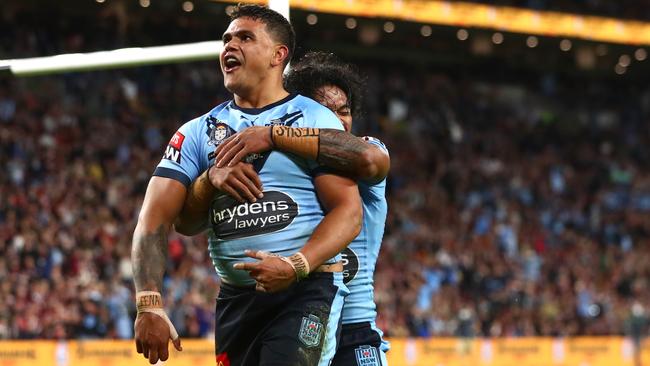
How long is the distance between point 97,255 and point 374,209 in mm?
11610

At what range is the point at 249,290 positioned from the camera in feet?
12.8

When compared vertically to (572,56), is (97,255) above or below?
below

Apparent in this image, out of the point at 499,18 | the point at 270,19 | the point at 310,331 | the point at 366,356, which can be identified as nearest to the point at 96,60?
the point at 270,19

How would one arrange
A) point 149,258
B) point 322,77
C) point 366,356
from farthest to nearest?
1. point 322,77
2. point 366,356
3. point 149,258

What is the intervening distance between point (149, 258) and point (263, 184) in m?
0.47

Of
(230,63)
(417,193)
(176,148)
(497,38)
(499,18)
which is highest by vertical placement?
(497,38)

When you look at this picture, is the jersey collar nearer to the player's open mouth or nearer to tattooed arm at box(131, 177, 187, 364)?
the player's open mouth

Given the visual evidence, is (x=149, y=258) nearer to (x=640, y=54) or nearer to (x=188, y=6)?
(x=188, y=6)

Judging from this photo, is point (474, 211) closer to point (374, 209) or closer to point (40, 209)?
point (40, 209)

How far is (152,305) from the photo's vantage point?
12.4 ft

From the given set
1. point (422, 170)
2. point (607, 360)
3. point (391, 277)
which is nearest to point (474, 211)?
point (422, 170)

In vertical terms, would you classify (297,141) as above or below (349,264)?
above

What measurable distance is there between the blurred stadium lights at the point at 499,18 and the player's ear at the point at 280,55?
57.6 feet

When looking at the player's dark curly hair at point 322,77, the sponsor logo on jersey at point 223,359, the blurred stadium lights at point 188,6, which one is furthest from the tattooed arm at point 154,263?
the blurred stadium lights at point 188,6
